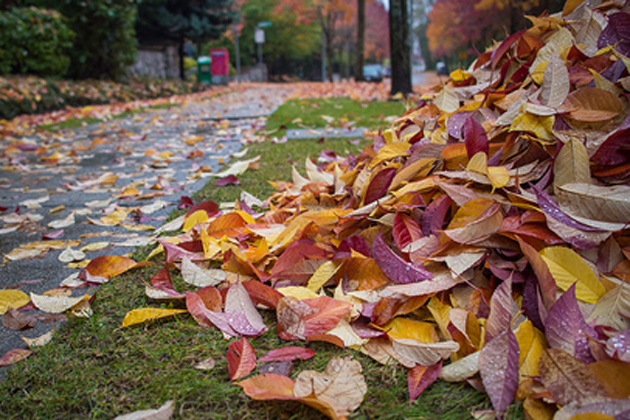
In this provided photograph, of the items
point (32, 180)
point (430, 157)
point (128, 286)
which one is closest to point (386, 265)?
point (430, 157)

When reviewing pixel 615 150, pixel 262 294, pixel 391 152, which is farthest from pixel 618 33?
pixel 262 294

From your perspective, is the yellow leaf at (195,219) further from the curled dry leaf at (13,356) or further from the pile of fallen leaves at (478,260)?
the curled dry leaf at (13,356)

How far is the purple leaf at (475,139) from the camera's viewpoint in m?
1.50

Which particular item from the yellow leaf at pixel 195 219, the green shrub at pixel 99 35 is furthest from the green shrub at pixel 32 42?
the yellow leaf at pixel 195 219

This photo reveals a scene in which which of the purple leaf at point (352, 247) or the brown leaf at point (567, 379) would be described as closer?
the brown leaf at point (567, 379)

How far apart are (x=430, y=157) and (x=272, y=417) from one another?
42.3 inches

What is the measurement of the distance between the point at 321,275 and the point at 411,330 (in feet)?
1.15

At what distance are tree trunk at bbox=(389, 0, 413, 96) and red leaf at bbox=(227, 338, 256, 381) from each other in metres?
7.79

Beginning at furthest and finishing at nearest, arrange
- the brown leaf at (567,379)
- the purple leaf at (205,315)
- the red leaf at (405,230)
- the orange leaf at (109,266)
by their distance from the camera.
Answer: the orange leaf at (109,266)
the red leaf at (405,230)
the purple leaf at (205,315)
the brown leaf at (567,379)

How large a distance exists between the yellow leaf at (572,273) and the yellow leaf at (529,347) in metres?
0.15

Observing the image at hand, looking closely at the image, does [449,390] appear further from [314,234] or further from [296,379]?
[314,234]

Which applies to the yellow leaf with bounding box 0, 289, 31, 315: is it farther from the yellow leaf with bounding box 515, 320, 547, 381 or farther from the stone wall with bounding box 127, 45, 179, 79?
the stone wall with bounding box 127, 45, 179, 79

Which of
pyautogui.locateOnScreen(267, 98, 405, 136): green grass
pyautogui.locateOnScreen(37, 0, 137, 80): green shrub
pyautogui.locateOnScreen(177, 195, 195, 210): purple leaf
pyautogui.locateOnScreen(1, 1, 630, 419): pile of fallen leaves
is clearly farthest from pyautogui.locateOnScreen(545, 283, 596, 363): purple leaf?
pyautogui.locateOnScreen(37, 0, 137, 80): green shrub

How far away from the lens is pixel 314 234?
5.43 feet
